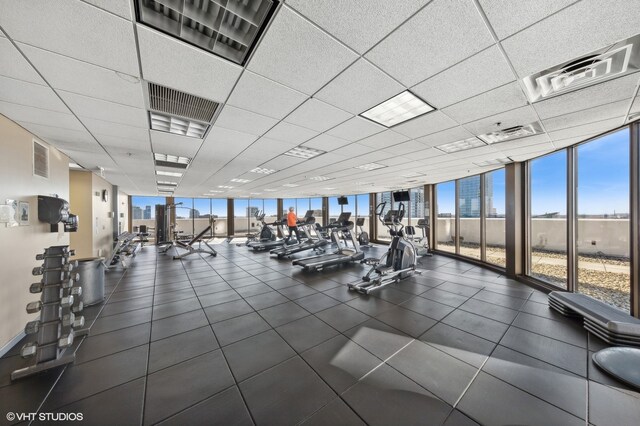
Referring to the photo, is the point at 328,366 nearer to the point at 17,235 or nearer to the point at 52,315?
the point at 52,315

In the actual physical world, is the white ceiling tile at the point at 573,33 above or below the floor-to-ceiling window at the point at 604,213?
above

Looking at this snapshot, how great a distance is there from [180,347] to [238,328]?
63cm

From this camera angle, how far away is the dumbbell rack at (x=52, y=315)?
1960mm

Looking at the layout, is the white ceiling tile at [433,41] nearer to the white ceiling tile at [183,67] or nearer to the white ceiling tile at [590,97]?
the white ceiling tile at [183,67]

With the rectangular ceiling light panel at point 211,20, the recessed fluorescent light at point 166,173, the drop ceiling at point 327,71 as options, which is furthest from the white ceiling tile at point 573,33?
the recessed fluorescent light at point 166,173

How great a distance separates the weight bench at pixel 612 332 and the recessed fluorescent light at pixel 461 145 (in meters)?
2.63

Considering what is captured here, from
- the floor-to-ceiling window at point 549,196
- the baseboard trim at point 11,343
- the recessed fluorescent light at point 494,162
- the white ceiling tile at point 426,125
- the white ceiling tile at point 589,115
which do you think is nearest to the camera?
the baseboard trim at point 11,343

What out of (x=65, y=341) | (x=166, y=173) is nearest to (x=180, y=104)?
(x=65, y=341)

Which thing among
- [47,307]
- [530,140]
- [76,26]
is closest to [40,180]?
[47,307]

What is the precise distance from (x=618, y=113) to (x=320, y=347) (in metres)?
4.42

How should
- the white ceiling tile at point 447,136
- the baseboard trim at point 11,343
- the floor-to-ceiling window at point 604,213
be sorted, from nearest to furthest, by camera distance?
the baseboard trim at point 11,343
the floor-to-ceiling window at point 604,213
the white ceiling tile at point 447,136

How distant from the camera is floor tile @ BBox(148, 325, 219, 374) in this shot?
2125 mm

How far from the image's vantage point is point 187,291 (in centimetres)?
413

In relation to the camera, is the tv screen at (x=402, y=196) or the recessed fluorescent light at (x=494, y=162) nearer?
the recessed fluorescent light at (x=494, y=162)
